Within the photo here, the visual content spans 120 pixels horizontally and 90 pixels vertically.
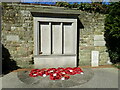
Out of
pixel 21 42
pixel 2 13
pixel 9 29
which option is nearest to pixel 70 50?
pixel 21 42

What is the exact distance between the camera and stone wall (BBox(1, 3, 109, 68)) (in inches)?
160

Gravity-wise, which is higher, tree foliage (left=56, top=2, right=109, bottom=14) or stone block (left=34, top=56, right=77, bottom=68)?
tree foliage (left=56, top=2, right=109, bottom=14)

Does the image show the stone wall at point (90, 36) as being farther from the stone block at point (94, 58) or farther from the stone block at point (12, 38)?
the stone block at point (12, 38)

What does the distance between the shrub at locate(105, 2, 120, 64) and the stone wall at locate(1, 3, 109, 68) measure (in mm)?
257

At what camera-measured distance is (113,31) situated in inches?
154

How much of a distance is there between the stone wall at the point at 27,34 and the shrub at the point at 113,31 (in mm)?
257

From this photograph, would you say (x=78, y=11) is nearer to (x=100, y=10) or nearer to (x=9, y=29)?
(x=100, y=10)

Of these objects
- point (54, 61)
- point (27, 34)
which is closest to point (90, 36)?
point (54, 61)

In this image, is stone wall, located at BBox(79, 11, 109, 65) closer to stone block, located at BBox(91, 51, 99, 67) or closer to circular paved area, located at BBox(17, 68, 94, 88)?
stone block, located at BBox(91, 51, 99, 67)

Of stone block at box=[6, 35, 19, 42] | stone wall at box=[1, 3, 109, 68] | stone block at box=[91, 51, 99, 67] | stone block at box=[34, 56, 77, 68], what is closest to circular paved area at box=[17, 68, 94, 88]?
stone block at box=[34, 56, 77, 68]

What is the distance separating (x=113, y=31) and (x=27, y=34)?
3405mm

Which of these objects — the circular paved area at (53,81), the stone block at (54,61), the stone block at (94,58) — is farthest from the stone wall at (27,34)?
the circular paved area at (53,81)

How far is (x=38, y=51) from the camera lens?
4137 millimetres

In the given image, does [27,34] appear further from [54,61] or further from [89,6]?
[89,6]
